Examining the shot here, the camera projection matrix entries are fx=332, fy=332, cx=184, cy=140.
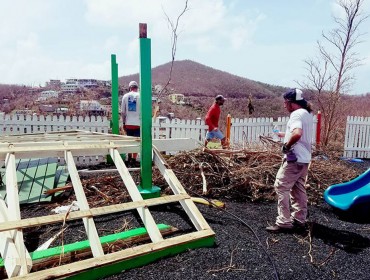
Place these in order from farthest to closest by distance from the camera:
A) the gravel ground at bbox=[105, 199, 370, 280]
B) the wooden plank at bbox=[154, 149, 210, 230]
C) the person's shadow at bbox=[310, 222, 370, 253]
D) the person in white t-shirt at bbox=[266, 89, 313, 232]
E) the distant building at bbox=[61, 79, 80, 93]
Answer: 1. the distant building at bbox=[61, 79, 80, 93]
2. the person in white t-shirt at bbox=[266, 89, 313, 232]
3. the person's shadow at bbox=[310, 222, 370, 253]
4. the wooden plank at bbox=[154, 149, 210, 230]
5. the gravel ground at bbox=[105, 199, 370, 280]

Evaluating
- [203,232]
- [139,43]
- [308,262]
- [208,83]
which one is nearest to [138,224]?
[203,232]

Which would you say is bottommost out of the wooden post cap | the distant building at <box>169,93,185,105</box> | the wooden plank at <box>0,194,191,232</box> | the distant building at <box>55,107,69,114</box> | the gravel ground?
the gravel ground

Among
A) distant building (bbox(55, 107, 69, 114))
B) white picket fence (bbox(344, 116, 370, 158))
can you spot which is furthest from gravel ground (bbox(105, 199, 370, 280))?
distant building (bbox(55, 107, 69, 114))

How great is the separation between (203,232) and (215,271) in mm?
571

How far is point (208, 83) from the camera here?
115ft

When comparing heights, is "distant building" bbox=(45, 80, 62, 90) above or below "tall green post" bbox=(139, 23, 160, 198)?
above

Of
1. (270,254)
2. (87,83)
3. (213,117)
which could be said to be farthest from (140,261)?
(87,83)

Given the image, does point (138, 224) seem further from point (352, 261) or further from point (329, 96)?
point (329, 96)

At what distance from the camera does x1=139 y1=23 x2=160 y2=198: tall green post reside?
4.55 m

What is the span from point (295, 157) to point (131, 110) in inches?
176

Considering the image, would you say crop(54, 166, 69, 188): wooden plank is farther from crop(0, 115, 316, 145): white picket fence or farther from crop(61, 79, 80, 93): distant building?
crop(61, 79, 80, 93): distant building

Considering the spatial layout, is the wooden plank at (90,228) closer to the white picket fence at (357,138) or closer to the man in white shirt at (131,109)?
the man in white shirt at (131,109)

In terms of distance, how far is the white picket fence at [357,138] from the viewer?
11.5m

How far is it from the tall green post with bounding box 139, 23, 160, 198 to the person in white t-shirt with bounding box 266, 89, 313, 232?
1.80 m
